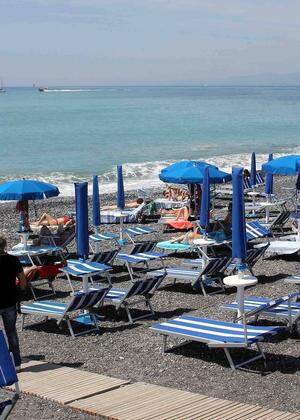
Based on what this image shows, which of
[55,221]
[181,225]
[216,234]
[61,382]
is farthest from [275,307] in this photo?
[55,221]

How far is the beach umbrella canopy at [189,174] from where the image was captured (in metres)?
15.6

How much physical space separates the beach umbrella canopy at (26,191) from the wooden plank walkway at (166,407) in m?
7.55

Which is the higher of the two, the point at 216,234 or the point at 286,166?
the point at 286,166

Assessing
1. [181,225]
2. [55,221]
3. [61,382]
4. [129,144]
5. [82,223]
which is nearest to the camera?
[61,382]

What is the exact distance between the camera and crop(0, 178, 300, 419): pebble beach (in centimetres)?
714

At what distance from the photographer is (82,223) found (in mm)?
10594

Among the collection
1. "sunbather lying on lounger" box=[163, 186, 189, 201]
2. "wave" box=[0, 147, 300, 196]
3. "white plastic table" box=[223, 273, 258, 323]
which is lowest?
"wave" box=[0, 147, 300, 196]

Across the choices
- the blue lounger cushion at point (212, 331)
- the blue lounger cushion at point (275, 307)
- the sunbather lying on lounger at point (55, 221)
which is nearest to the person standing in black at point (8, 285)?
the blue lounger cushion at point (212, 331)

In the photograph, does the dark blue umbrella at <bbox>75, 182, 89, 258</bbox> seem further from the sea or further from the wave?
the sea

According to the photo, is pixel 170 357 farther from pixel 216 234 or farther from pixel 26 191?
pixel 26 191

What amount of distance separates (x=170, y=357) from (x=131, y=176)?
28.2m

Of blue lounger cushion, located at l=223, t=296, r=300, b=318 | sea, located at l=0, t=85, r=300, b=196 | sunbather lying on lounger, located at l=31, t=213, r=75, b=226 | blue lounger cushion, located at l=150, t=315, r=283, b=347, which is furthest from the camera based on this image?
sea, located at l=0, t=85, r=300, b=196

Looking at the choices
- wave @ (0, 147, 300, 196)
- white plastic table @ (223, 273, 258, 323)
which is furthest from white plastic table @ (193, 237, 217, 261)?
wave @ (0, 147, 300, 196)

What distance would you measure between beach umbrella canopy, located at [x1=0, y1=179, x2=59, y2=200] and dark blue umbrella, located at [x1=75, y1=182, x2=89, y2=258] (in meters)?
3.23
